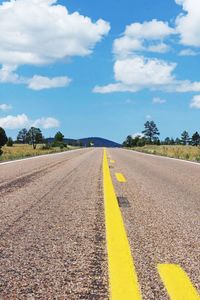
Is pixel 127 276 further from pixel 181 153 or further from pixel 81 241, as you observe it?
pixel 181 153

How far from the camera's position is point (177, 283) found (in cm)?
270

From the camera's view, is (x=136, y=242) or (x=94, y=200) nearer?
(x=136, y=242)

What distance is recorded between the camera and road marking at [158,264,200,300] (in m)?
2.49

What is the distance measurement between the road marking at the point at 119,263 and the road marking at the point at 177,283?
0.61 feet

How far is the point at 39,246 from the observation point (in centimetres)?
357

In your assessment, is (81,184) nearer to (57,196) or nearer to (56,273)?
(57,196)

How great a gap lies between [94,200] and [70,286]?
377cm

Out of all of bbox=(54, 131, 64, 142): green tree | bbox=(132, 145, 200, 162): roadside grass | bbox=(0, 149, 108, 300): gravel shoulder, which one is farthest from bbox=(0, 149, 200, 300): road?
bbox=(54, 131, 64, 142): green tree

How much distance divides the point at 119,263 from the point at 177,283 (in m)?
0.53

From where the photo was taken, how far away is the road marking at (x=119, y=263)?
2529mm

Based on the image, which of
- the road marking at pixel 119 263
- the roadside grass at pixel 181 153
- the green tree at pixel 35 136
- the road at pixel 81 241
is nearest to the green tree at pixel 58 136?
the green tree at pixel 35 136

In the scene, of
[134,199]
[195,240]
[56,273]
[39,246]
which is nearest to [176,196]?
[134,199]

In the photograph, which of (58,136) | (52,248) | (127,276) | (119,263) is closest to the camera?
(127,276)

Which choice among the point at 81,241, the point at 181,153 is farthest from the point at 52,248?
the point at 181,153
